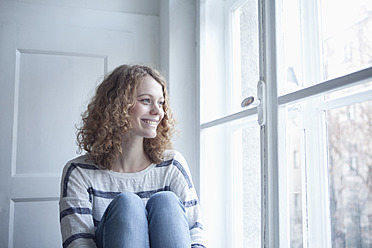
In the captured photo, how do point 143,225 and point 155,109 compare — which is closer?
point 143,225

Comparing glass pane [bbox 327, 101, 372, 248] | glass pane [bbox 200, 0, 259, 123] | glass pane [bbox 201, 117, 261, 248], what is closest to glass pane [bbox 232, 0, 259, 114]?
glass pane [bbox 200, 0, 259, 123]

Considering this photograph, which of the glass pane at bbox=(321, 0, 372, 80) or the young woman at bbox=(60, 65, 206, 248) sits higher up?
the glass pane at bbox=(321, 0, 372, 80)

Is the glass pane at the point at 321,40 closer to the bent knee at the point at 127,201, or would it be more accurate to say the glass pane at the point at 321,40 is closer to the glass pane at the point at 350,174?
the glass pane at the point at 350,174

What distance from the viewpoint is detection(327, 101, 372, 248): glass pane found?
0.98m

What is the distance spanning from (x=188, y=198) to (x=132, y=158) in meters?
0.28

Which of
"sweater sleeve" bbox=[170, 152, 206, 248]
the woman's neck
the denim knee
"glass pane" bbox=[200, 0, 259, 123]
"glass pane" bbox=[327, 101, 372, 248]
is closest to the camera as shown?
"glass pane" bbox=[327, 101, 372, 248]

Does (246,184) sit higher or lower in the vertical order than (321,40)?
lower

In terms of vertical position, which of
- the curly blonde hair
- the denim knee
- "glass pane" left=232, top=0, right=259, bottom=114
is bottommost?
the denim knee

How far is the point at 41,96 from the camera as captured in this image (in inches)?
78.6

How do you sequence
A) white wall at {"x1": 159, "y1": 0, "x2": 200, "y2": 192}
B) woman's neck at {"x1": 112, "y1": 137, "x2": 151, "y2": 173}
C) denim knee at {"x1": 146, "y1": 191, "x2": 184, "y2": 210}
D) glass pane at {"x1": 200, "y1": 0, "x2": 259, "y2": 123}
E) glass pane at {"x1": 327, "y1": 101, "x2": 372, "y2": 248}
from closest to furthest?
1. glass pane at {"x1": 327, "y1": 101, "x2": 372, "y2": 248}
2. denim knee at {"x1": 146, "y1": 191, "x2": 184, "y2": 210}
3. woman's neck at {"x1": 112, "y1": 137, "x2": 151, "y2": 173}
4. glass pane at {"x1": 200, "y1": 0, "x2": 259, "y2": 123}
5. white wall at {"x1": 159, "y1": 0, "x2": 200, "y2": 192}

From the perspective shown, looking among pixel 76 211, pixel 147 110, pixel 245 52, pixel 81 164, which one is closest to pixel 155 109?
pixel 147 110

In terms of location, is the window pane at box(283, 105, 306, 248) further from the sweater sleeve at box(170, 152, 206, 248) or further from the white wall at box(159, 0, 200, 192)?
the white wall at box(159, 0, 200, 192)

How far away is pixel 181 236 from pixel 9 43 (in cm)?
142

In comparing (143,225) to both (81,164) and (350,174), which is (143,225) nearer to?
(81,164)
